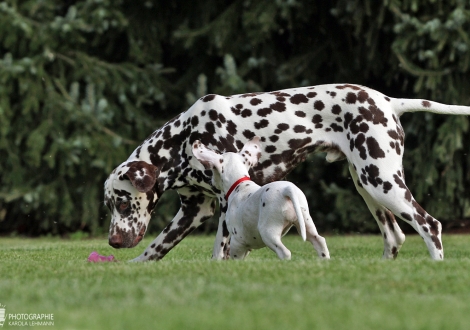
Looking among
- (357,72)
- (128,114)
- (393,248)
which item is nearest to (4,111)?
(128,114)

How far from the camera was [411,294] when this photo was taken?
4.49 metres

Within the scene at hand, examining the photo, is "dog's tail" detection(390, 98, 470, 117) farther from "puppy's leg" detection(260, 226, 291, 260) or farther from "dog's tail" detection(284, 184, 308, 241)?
"puppy's leg" detection(260, 226, 291, 260)

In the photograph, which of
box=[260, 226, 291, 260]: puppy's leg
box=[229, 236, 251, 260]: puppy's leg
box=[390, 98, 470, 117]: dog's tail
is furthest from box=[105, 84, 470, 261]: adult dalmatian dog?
box=[260, 226, 291, 260]: puppy's leg

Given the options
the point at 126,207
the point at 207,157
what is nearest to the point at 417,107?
the point at 207,157

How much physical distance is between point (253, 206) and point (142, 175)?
1.70 meters

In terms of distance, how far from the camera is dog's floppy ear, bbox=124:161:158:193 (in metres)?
7.73

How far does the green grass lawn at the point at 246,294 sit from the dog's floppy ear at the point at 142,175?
61.7 inches

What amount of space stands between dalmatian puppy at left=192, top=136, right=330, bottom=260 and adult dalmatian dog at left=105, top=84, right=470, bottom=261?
34 centimetres

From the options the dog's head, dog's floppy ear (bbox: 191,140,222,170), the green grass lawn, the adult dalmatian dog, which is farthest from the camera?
the dog's head

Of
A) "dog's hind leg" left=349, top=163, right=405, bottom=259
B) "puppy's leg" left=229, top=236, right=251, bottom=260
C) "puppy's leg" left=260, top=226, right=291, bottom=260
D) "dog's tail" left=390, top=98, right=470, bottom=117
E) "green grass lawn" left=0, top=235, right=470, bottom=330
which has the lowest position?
"dog's hind leg" left=349, top=163, right=405, bottom=259

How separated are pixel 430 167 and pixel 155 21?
5.92 m

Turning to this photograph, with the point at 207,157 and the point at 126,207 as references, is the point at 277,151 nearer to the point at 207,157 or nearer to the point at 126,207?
the point at 207,157

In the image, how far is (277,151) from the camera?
7.77 m

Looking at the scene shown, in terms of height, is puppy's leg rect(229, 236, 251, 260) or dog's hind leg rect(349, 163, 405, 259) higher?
puppy's leg rect(229, 236, 251, 260)
